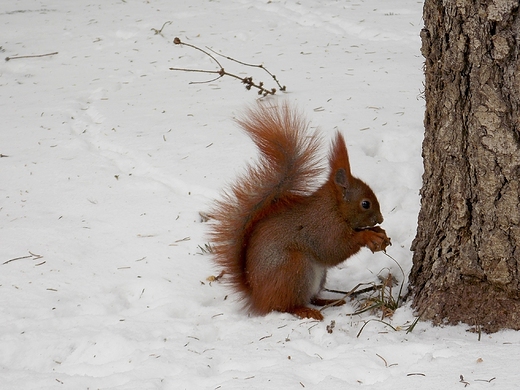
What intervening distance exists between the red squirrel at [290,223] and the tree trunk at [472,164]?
304 millimetres

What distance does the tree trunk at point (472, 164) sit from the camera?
6.05 ft

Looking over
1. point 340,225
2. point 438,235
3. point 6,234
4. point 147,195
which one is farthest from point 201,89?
point 438,235

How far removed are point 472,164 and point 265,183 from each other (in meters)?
0.72

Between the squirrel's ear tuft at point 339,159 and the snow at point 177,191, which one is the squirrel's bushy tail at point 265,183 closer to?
the squirrel's ear tuft at point 339,159

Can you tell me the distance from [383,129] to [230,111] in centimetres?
95

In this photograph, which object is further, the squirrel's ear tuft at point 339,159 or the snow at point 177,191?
the squirrel's ear tuft at point 339,159

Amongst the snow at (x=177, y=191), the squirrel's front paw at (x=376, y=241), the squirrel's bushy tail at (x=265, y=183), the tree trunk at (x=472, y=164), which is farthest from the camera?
the squirrel's front paw at (x=376, y=241)

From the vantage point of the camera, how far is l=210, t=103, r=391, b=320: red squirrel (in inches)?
93.4

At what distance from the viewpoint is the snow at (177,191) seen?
2016 mm

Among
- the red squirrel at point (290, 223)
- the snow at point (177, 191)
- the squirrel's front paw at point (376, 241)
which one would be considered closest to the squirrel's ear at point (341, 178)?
the red squirrel at point (290, 223)

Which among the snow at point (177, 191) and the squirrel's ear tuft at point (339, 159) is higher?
the squirrel's ear tuft at point (339, 159)

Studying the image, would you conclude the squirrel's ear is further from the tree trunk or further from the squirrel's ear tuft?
the tree trunk

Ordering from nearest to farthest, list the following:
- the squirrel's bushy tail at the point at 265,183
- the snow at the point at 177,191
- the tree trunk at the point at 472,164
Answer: the tree trunk at the point at 472,164, the snow at the point at 177,191, the squirrel's bushy tail at the point at 265,183

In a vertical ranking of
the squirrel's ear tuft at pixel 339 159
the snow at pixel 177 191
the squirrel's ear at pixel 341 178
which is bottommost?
the snow at pixel 177 191
